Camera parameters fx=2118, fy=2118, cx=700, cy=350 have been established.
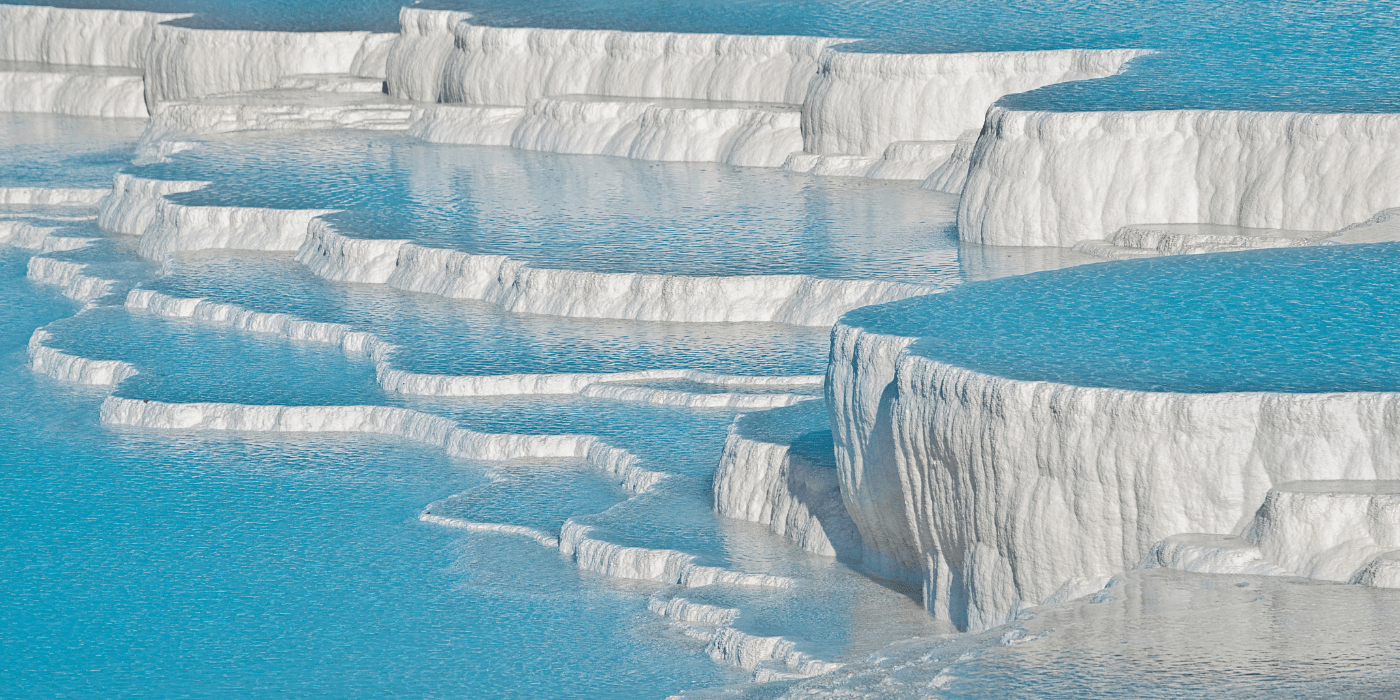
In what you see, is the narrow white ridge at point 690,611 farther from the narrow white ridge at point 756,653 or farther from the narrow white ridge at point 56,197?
the narrow white ridge at point 56,197

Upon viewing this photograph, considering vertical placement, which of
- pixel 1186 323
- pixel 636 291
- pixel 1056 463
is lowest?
pixel 1056 463

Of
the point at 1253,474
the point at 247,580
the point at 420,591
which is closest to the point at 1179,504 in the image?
the point at 1253,474

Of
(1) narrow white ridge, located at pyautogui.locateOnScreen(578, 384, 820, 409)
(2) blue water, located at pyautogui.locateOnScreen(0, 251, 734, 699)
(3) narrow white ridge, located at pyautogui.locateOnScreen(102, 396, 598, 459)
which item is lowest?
(2) blue water, located at pyautogui.locateOnScreen(0, 251, 734, 699)

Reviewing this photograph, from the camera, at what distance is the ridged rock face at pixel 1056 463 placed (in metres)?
11.9

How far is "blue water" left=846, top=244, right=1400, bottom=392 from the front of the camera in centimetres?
1267

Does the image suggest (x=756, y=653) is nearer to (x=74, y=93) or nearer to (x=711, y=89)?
(x=711, y=89)

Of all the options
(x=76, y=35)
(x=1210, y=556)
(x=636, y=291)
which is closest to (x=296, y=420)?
(x=636, y=291)

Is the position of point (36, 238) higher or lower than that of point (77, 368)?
higher

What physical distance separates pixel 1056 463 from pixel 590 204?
1566cm

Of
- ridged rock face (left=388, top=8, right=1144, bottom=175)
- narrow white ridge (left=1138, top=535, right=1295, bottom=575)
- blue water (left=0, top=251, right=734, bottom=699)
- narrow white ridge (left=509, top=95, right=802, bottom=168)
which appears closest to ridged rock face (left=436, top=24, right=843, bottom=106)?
ridged rock face (left=388, top=8, right=1144, bottom=175)

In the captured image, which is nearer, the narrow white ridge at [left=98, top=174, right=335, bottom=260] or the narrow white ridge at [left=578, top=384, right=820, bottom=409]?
the narrow white ridge at [left=578, top=384, right=820, bottom=409]

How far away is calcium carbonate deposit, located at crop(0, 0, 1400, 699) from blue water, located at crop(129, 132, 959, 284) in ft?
0.45

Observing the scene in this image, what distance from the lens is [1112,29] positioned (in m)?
29.7

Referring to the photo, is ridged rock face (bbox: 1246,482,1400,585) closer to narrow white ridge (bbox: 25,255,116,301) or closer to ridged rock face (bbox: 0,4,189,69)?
narrow white ridge (bbox: 25,255,116,301)
